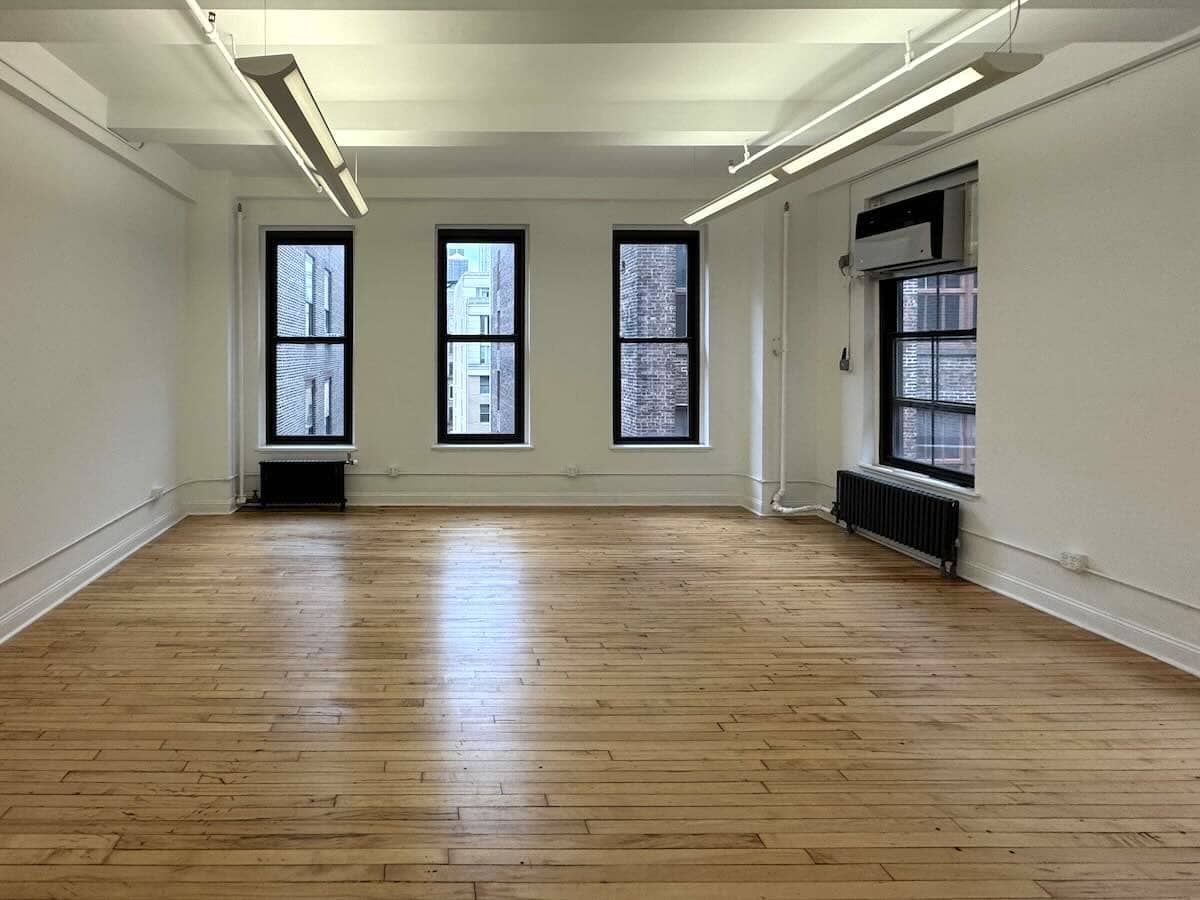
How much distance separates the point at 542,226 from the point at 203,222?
9.61 ft

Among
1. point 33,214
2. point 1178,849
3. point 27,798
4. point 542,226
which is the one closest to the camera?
point 1178,849

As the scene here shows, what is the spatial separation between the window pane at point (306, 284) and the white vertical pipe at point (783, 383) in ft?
13.1

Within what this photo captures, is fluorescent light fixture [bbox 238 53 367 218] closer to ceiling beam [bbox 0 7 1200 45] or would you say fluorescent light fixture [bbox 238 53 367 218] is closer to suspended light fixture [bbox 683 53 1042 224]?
ceiling beam [bbox 0 7 1200 45]

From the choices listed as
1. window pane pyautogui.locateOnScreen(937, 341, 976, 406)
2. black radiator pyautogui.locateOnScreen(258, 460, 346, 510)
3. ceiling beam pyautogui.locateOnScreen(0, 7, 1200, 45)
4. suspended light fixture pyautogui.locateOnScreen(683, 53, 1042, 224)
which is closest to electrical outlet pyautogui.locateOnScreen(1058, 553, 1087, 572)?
window pane pyautogui.locateOnScreen(937, 341, 976, 406)

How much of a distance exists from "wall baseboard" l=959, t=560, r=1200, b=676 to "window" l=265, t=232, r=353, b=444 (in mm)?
5749

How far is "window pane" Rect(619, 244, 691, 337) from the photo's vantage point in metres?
9.12

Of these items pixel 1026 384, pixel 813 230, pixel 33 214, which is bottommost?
pixel 1026 384

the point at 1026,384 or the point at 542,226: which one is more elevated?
the point at 542,226

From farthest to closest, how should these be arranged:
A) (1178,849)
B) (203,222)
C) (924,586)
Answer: (203,222)
(924,586)
(1178,849)

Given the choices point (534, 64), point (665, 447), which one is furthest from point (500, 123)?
point (665, 447)

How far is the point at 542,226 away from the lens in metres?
8.85

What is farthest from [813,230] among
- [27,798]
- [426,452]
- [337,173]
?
[27,798]

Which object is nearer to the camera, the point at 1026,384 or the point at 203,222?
the point at 1026,384

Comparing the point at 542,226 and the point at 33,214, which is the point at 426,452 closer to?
the point at 542,226
